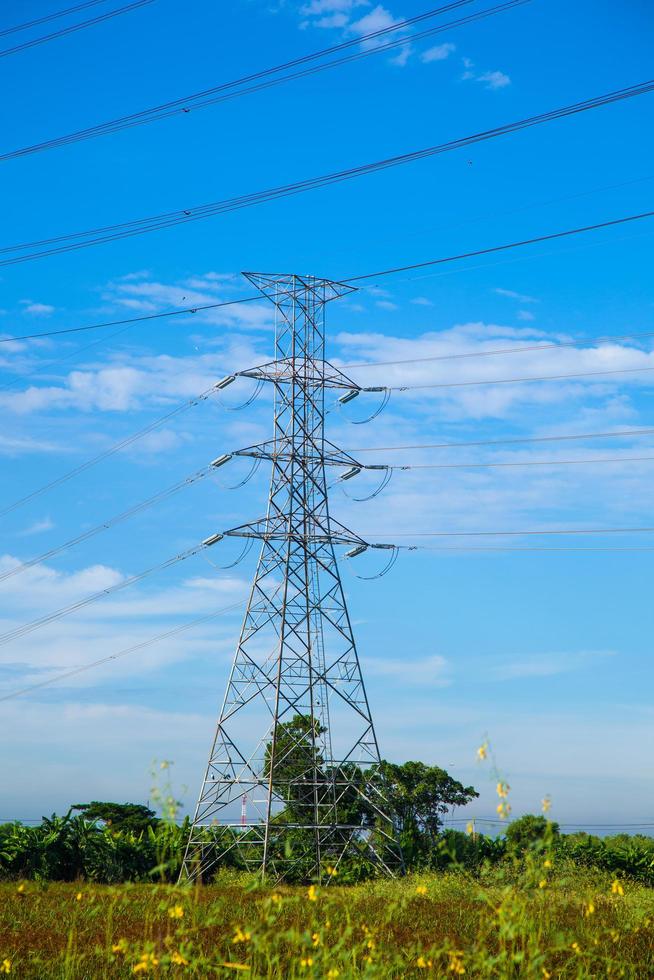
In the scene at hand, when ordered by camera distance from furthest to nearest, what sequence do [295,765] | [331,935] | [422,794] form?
[422,794] < [295,765] < [331,935]

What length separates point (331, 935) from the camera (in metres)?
10.1

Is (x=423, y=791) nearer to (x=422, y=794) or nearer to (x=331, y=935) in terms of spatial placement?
(x=422, y=794)

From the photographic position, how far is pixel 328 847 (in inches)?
1187

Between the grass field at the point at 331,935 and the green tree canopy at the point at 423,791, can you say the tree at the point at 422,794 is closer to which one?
the green tree canopy at the point at 423,791

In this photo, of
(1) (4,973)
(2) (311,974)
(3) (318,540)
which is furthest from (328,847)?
(2) (311,974)

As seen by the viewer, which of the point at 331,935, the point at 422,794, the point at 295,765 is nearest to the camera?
the point at 331,935

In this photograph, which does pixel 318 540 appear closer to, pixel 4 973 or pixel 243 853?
pixel 243 853

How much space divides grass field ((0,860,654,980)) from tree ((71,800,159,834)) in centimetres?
1791

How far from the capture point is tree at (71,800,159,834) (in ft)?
119

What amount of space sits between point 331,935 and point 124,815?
30.9 metres

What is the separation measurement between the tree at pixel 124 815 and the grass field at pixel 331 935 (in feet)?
58.8

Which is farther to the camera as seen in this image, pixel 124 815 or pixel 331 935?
pixel 124 815

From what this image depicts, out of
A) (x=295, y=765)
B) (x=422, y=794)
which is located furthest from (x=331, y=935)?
(x=422, y=794)

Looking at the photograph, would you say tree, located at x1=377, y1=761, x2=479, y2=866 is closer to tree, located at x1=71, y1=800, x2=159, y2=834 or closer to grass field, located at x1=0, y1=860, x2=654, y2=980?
tree, located at x1=71, y1=800, x2=159, y2=834
